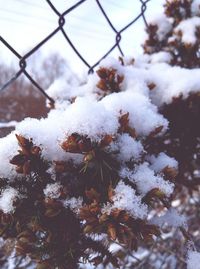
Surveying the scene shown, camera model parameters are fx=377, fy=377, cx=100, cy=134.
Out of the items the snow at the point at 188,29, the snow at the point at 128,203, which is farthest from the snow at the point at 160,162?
the snow at the point at 188,29

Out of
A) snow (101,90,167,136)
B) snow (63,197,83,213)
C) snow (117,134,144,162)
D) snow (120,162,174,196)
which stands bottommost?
snow (63,197,83,213)

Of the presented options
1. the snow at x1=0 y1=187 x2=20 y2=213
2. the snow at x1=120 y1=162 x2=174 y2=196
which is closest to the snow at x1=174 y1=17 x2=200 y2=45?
the snow at x1=120 y1=162 x2=174 y2=196

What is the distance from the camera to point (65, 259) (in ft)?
3.42

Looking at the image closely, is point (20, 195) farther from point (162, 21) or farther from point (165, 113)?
point (162, 21)

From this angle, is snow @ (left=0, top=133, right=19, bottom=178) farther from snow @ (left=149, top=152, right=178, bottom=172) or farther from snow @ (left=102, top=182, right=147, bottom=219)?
snow @ (left=149, top=152, right=178, bottom=172)

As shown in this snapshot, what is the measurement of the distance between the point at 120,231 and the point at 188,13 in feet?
5.62

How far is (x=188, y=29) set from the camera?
2.10 m

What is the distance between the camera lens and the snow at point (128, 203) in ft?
3.03

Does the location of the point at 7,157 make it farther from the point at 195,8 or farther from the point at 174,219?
the point at 195,8

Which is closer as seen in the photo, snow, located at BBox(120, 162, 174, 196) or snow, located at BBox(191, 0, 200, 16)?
snow, located at BBox(120, 162, 174, 196)

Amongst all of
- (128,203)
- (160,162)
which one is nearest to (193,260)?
(160,162)

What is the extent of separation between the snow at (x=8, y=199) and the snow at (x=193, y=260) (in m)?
0.64

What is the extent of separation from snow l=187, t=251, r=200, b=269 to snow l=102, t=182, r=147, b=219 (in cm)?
40

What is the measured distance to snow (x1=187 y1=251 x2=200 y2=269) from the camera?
125cm
